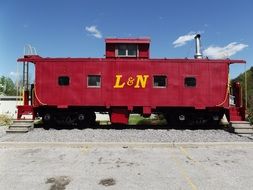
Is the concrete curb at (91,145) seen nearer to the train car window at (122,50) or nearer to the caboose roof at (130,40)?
the train car window at (122,50)

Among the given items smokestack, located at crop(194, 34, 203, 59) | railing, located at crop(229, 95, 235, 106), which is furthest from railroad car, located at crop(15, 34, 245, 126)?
smokestack, located at crop(194, 34, 203, 59)

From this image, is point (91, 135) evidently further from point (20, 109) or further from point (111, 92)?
point (20, 109)

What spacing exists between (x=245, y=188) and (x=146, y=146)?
512 centimetres

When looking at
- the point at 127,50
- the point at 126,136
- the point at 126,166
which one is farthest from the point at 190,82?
the point at 126,166

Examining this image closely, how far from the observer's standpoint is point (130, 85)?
16812 millimetres

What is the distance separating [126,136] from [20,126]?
588cm

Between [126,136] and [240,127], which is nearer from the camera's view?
[126,136]

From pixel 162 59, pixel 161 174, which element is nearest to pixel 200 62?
pixel 162 59

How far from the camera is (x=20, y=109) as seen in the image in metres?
17.0

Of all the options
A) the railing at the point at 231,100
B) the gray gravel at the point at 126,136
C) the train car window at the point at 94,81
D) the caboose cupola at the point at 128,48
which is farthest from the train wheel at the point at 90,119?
the railing at the point at 231,100

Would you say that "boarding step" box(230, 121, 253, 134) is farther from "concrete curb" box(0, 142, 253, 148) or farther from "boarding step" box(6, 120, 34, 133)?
"boarding step" box(6, 120, 34, 133)

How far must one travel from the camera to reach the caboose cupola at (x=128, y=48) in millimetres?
17828

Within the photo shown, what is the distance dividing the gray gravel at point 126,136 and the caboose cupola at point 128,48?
15.9ft

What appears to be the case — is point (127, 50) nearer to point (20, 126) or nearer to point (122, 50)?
point (122, 50)
